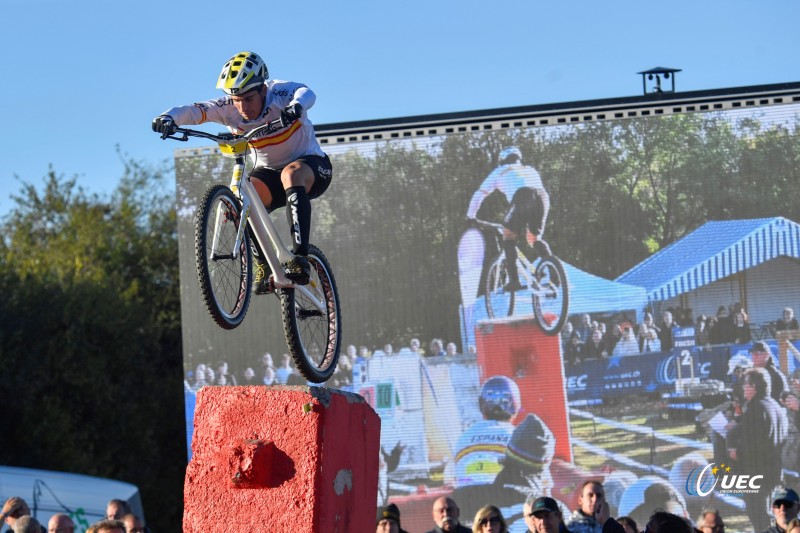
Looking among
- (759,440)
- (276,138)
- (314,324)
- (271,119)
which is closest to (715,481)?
(759,440)

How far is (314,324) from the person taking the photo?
777 centimetres

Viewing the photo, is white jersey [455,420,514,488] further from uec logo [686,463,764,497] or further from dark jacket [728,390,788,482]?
dark jacket [728,390,788,482]

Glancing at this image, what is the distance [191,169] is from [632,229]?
17.5 feet

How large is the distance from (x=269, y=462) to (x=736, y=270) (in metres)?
9.49

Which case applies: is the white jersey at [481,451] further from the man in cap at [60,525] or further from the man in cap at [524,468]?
the man in cap at [60,525]

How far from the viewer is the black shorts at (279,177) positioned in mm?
7363

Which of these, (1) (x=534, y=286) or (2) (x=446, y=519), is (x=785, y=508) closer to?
(2) (x=446, y=519)

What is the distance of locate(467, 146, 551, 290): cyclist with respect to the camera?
14664 mm

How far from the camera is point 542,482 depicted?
47.4ft

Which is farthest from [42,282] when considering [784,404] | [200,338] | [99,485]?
[784,404]

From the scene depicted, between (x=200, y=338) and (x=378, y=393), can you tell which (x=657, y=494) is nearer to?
(x=378, y=393)

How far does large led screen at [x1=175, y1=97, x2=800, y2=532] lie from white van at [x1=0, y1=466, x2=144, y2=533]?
2.08 metres

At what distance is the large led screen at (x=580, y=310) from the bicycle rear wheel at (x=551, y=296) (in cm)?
5

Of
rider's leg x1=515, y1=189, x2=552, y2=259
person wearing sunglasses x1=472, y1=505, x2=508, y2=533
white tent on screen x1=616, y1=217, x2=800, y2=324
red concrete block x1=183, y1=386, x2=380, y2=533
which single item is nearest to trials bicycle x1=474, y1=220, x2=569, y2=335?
rider's leg x1=515, y1=189, x2=552, y2=259
